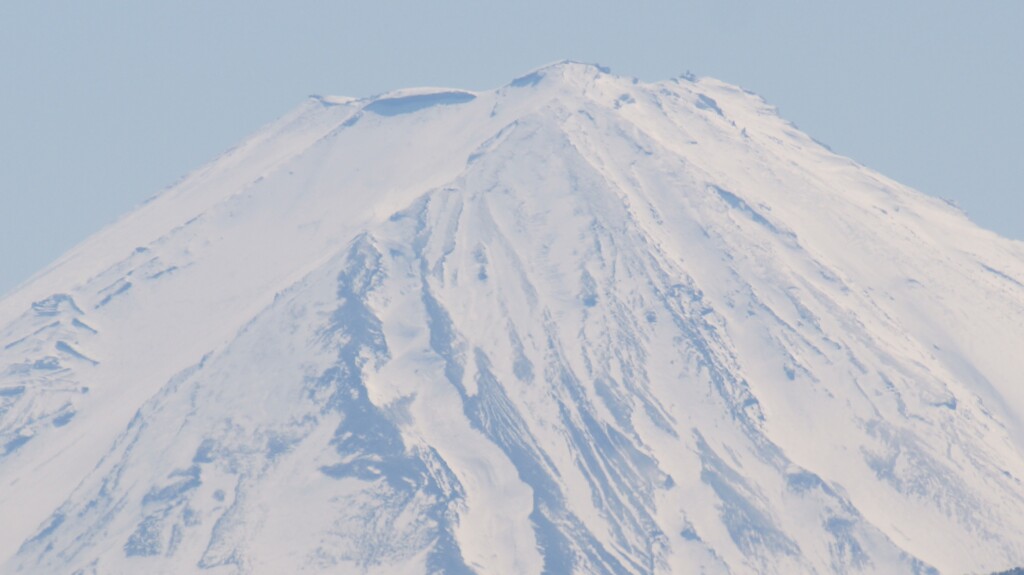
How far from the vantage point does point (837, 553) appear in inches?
7830

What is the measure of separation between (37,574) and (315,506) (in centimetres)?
2328

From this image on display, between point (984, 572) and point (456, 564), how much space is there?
42445 millimetres

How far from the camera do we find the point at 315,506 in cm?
19962

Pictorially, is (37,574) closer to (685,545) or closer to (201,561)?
(201,561)

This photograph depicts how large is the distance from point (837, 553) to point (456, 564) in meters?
32.7

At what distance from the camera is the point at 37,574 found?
197125 mm

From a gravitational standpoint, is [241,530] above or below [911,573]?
above

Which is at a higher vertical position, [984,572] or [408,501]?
[408,501]

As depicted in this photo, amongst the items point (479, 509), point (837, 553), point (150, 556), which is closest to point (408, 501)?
point (479, 509)

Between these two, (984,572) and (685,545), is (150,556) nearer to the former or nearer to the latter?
(685,545)

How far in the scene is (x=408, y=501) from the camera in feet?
648

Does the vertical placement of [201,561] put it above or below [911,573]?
above

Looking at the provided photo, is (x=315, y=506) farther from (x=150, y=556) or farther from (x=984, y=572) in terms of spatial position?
(x=984, y=572)

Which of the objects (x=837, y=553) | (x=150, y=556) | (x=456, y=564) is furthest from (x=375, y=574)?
(x=837, y=553)
